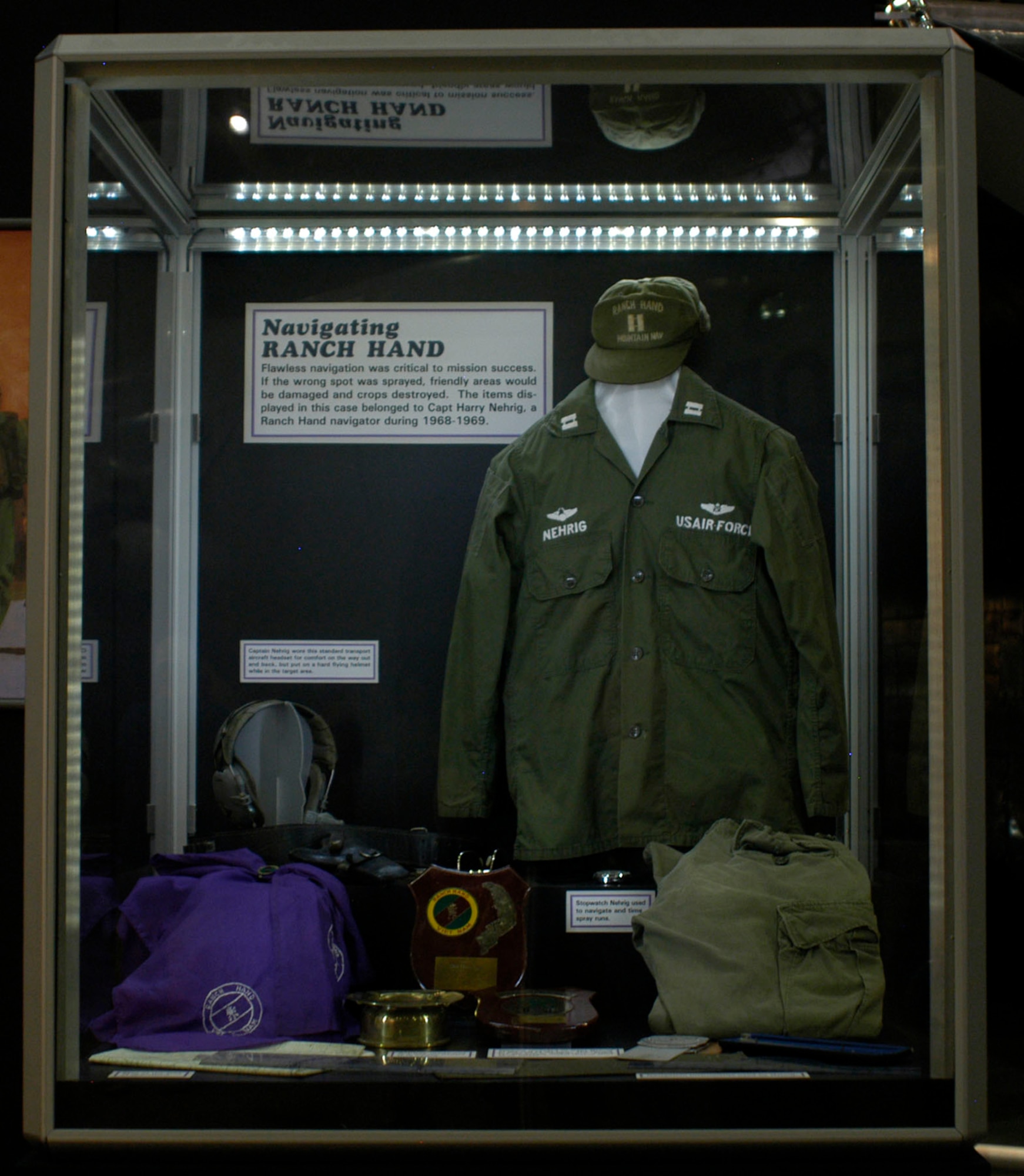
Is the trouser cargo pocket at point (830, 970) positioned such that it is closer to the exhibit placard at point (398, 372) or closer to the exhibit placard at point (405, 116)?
the exhibit placard at point (398, 372)

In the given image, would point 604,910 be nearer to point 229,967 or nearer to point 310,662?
point 229,967

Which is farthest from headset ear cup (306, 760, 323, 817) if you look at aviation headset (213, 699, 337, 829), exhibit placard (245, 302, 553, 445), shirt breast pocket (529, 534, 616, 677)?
exhibit placard (245, 302, 553, 445)

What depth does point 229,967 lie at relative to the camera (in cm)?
172

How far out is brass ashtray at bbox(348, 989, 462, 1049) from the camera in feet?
5.41

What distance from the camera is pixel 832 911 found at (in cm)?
172

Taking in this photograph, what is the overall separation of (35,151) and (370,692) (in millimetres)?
1184

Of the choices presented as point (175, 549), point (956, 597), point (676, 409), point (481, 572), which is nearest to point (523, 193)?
A: point (676, 409)

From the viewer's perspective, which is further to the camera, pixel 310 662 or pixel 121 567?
pixel 310 662

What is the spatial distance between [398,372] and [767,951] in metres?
1.35

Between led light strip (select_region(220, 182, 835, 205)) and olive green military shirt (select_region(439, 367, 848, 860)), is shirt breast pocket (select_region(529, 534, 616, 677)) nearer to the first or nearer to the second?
olive green military shirt (select_region(439, 367, 848, 860))

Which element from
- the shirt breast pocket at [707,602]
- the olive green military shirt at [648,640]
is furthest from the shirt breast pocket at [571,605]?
the shirt breast pocket at [707,602]

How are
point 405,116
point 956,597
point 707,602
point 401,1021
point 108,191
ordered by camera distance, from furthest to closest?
1. point 707,602
2. point 405,116
3. point 108,191
4. point 401,1021
5. point 956,597

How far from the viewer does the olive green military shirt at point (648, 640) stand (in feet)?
6.84

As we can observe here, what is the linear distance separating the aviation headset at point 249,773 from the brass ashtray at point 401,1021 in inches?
21.6
